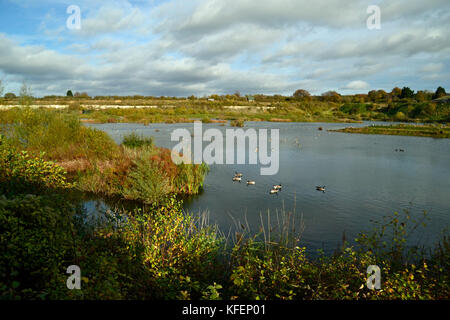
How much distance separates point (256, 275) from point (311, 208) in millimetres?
7380

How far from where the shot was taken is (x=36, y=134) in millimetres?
16922

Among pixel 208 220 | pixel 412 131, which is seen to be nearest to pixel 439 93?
pixel 412 131

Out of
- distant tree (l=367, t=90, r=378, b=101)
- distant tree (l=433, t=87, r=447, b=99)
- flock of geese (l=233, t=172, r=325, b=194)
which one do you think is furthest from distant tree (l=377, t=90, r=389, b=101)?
flock of geese (l=233, t=172, r=325, b=194)

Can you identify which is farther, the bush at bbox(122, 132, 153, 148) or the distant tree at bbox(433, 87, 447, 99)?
the distant tree at bbox(433, 87, 447, 99)

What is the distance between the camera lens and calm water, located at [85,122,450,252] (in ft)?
35.3

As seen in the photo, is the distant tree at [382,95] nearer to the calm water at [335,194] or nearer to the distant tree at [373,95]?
the distant tree at [373,95]

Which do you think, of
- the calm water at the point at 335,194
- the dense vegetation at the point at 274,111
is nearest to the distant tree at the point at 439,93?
the dense vegetation at the point at 274,111

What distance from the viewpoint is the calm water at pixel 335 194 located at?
1076 centimetres

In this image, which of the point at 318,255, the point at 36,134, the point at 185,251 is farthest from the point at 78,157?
the point at 318,255

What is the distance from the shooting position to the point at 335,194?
14.8 meters

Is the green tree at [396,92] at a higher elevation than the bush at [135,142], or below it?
higher

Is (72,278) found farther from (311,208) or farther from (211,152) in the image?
(211,152)

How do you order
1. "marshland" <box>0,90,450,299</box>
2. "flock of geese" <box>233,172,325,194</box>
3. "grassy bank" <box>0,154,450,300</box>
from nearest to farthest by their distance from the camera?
"grassy bank" <box>0,154,450,300</box> → "marshland" <box>0,90,450,299</box> → "flock of geese" <box>233,172,325,194</box>

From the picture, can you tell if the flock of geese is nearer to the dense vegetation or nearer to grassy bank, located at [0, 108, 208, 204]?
grassy bank, located at [0, 108, 208, 204]
